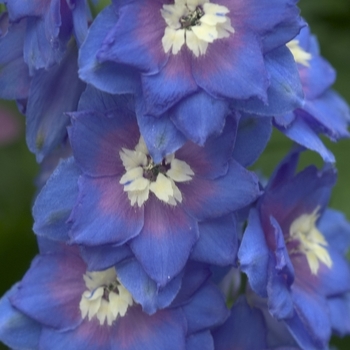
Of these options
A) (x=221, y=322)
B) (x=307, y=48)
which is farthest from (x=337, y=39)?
(x=221, y=322)

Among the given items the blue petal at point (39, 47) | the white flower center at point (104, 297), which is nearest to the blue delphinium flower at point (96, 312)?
the white flower center at point (104, 297)

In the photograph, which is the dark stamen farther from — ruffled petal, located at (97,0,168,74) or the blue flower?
the blue flower

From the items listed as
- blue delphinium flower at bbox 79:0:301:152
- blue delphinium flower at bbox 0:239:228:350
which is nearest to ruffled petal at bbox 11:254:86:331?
blue delphinium flower at bbox 0:239:228:350

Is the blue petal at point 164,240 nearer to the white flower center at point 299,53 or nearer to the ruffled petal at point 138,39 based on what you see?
the ruffled petal at point 138,39

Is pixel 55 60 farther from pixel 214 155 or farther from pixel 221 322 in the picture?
pixel 221 322

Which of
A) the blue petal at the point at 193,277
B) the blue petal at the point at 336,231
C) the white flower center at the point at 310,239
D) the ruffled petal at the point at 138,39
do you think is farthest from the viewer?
the blue petal at the point at 336,231
